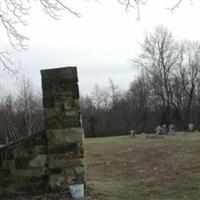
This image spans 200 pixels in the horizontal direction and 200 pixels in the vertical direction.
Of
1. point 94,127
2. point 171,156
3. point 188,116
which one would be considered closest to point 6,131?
point 94,127

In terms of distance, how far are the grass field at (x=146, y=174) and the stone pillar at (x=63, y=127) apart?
72 cm

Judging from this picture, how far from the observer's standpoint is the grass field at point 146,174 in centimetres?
1252

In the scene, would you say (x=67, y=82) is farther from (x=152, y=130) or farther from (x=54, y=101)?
(x=152, y=130)

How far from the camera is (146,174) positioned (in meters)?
17.5

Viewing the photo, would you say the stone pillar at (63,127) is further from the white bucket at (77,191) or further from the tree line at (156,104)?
the tree line at (156,104)

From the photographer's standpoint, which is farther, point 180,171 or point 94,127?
point 94,127

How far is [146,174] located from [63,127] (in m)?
6.20

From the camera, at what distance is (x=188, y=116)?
255ft

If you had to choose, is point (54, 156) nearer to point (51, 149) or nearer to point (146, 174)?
point (51, 149)

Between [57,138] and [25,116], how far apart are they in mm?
44666

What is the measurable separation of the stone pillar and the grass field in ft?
2.38

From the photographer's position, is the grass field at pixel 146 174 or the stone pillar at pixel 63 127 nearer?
the stone pillar at pixel 63 127

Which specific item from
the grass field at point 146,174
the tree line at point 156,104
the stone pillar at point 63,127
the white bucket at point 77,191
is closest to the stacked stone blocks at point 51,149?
the stone pillar at point 63,127

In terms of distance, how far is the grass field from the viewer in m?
12.5
